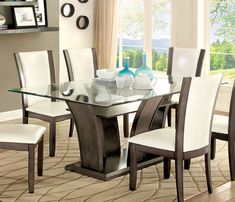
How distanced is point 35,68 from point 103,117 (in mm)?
1314

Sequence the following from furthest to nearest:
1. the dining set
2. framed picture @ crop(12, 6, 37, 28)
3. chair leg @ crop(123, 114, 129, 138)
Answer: framed picture @ crop(12, 6, 37, 28) → chair leg @ crop(123, 114, 129, 138) → the dining set

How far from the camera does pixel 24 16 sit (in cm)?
675

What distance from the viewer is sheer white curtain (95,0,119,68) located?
820 centimetres

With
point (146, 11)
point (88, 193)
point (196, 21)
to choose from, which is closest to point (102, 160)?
point (88, 193)

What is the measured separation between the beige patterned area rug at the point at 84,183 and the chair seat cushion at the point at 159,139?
424mm

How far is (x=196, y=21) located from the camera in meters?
7.28

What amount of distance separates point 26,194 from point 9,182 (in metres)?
0.34

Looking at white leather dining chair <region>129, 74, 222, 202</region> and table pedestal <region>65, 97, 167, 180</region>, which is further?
table pedestal <region>65, 97, 167, 180</region>

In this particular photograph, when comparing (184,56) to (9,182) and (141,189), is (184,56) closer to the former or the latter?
(141,189)

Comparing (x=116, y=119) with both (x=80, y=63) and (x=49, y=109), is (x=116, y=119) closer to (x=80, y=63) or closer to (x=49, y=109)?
(x=49, y=109)

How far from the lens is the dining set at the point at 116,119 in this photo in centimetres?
391

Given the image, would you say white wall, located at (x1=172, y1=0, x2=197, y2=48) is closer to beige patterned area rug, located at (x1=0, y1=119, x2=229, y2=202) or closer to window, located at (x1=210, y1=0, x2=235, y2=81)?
window, located at (x1=210, y1=0, x2=235, y2=81)

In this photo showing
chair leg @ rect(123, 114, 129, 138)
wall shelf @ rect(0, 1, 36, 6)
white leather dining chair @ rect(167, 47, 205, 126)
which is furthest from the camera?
wall shelf @ rect(0, 1, 36, 6)

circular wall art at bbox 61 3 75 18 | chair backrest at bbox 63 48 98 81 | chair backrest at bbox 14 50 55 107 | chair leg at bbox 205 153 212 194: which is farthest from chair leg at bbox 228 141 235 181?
circular wall art at bbox 61 3 75 18
